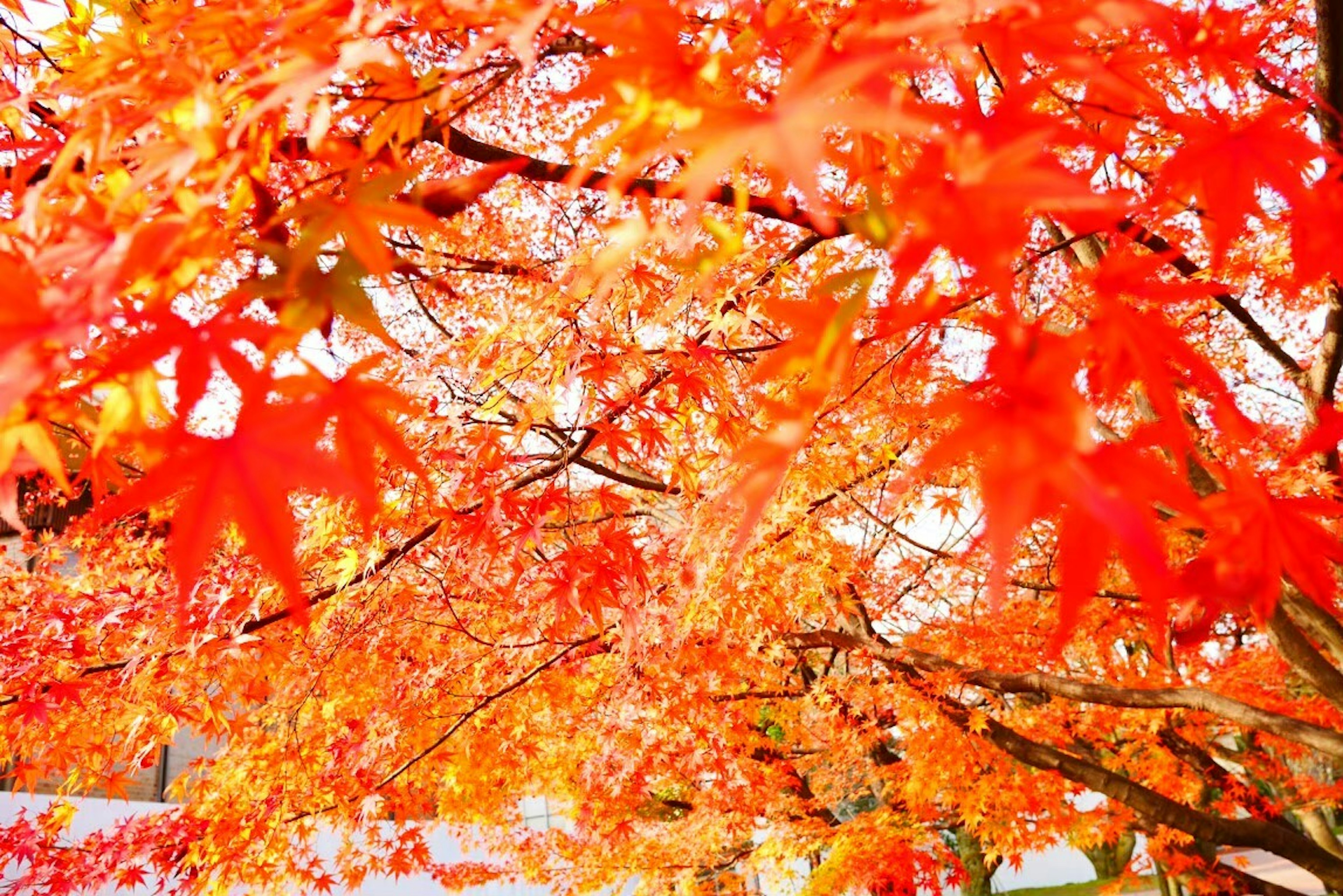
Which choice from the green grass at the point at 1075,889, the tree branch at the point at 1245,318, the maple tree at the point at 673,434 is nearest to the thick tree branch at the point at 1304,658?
the maple tree at the point at 673,434

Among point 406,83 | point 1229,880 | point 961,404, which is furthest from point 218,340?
point 1229,880

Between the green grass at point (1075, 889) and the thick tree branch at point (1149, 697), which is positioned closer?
the thick tree branch at point (1149, 697)

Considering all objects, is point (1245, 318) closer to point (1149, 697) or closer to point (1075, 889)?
point (1149, 697)

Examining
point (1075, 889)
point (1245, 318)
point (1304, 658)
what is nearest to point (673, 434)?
point (1245, 318)

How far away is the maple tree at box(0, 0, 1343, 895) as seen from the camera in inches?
33.3

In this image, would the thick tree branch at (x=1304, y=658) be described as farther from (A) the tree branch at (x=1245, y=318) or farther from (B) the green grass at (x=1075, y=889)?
(B) the green grass at (x=1075, y=889)

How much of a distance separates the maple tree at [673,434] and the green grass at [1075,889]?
948 cm

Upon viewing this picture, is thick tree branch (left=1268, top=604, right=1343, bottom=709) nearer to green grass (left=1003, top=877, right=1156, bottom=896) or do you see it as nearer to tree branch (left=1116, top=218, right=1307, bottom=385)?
tree branch (left=1116, top=218, right=1307, bottom=385)

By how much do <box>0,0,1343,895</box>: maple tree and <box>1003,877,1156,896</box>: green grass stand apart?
9.48m

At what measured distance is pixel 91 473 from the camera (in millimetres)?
1328

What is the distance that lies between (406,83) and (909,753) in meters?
6.50

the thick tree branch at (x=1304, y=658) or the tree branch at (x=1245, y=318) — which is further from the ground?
the tree branch at (x=1245, y=318)

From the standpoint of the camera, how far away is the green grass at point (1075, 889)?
1627 cm

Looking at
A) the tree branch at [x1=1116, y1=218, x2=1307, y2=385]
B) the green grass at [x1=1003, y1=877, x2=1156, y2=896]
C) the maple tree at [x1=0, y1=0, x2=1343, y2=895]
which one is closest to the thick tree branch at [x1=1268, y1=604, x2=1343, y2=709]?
the maple tree at [x1=0, y1=0, x2=1343, y2=895]
